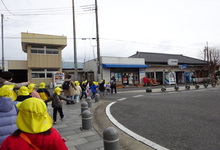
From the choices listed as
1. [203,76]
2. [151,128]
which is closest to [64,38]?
[151,128]

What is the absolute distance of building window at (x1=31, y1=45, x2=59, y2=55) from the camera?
71.3 ft

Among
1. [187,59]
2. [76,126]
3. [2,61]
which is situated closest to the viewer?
[76,126]

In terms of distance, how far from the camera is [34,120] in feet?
5.07

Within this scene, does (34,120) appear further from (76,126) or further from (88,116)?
(76,126)

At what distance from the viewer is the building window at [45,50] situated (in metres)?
21.7

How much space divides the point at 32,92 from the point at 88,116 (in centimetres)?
214

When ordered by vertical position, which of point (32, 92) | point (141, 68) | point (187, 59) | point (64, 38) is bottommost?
point (32, 92)

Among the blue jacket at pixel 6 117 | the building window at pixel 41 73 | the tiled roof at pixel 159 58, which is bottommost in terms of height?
the blue jacket at pixel 6 117

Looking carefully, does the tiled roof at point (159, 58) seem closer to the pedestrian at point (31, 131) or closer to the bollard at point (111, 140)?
the bollard at point (111, 140)

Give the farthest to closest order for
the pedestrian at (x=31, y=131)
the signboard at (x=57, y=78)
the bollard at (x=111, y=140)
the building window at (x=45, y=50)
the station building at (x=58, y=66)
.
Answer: the building window at (x=45, y=50)
the station building at (x=58, y=66)
the signboard at (x=57, y=78)
the bollard at (x=111, y=140)
the pedestrian at (x=31, y=131)

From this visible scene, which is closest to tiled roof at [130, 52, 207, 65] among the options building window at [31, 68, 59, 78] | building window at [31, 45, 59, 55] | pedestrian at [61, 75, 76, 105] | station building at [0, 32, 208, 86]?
station building at [0, 32, 208, 86]

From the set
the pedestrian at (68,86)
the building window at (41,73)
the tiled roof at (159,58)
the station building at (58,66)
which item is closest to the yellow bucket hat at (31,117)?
the pedestrian at (68,86)

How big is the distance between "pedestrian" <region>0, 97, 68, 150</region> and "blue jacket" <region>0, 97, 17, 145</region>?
102 centimetres

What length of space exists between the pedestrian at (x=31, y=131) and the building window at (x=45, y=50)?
2258 centimetres
